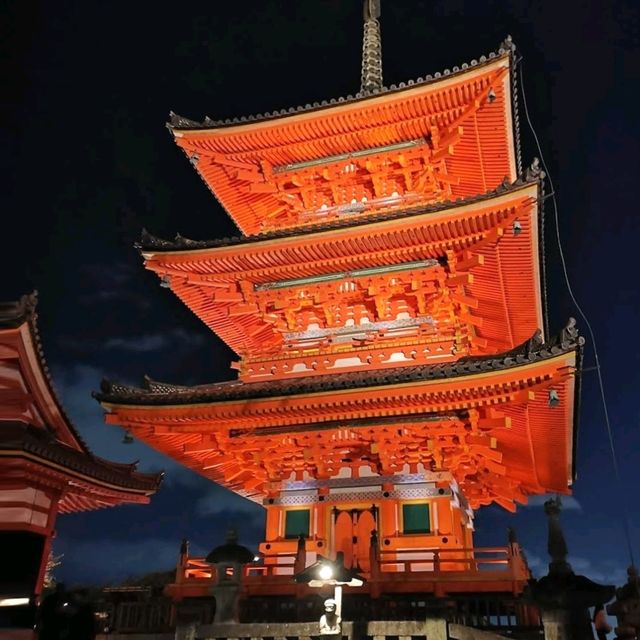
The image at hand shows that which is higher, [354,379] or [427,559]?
[354,379]

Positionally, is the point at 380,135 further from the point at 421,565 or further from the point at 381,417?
the point at 421,565

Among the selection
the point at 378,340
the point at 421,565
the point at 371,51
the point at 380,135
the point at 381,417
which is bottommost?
the point at 421,565

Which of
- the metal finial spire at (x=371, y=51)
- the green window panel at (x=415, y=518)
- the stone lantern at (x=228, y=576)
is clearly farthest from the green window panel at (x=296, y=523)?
the metal finial spire at (x=371, y=51)

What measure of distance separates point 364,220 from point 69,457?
847cm

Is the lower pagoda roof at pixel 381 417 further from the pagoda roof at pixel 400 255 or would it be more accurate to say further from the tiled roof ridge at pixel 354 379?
the pagoda roof at pixel 400 255

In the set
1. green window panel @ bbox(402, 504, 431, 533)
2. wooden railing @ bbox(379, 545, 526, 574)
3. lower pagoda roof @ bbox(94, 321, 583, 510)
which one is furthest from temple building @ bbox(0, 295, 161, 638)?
green window panel @ bbox(402, 504, 431, 533)

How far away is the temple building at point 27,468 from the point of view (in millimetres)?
12055

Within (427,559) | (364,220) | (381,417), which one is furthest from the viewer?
(364,220)

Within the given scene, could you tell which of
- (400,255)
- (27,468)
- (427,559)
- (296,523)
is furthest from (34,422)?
(400,255)

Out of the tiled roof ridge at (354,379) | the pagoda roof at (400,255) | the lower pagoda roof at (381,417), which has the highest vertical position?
the pagoda roof at (400,255)

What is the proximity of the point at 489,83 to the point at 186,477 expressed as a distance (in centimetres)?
7677

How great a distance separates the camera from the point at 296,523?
45.8 feet

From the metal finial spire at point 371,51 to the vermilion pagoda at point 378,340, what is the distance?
4.11m

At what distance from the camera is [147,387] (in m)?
15.3
